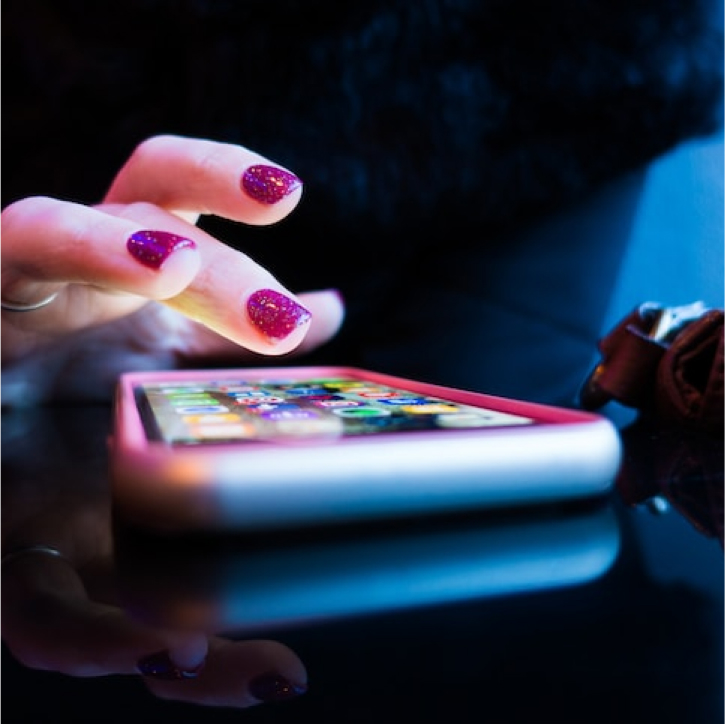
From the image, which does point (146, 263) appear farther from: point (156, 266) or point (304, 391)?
point (304, 391)

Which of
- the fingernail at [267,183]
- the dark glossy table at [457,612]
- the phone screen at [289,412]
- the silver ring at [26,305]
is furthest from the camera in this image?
the silver ring at [26,305]

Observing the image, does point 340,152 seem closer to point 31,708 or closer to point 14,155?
point 14,155

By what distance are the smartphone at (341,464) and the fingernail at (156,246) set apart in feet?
0.26

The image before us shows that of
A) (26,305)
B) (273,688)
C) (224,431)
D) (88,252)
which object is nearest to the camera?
(273,688)

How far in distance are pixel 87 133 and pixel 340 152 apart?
0.80 ft

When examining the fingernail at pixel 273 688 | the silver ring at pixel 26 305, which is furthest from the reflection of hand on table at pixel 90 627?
the silver ring at pixel 26 305

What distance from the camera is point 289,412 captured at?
297 millimetres

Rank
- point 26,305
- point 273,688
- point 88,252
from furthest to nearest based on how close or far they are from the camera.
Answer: point 26,305 → point 88,252 → point 273,688

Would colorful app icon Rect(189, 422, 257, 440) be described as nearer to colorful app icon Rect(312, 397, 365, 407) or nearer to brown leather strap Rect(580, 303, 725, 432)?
colorful app icon Rect(312, 397, 365, 407)

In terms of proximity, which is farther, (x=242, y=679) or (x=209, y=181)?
(x=209, y=181)

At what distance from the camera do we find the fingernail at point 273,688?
5.4 inches

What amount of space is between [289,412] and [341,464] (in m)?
0.09

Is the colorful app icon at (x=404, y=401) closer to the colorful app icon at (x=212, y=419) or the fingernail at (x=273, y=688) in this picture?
the colorful app icon at (x=212, y=419)

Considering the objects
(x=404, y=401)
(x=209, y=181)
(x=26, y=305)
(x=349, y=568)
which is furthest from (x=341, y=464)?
(x=26, y=305)
